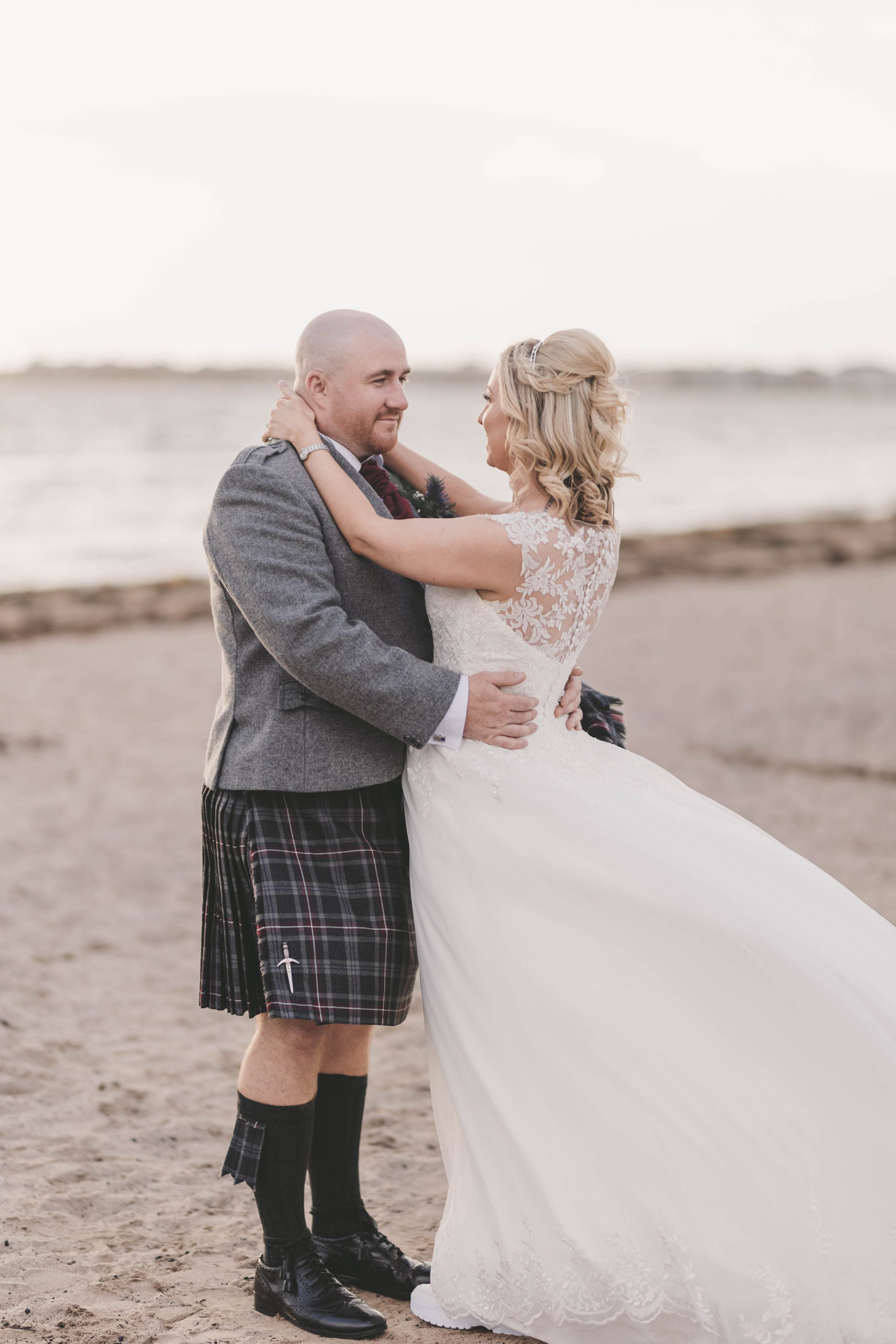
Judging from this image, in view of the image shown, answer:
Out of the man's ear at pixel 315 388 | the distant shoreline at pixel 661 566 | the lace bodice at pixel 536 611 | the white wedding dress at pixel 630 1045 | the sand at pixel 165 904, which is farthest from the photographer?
the distant shoreline at pixel 661 566

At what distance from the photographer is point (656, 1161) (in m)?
2.31

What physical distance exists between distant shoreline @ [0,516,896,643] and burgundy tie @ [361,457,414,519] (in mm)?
10361

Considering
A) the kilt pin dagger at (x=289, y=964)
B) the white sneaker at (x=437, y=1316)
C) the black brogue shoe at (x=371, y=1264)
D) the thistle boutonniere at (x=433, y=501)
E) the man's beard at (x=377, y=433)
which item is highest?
the man's beard at (x=377, y=433)

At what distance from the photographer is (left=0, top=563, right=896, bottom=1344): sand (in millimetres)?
2963

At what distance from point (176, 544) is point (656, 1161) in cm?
1795

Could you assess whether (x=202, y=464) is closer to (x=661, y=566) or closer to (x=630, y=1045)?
(x=661, y=566)

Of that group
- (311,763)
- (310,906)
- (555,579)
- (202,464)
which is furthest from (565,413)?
(202,464)

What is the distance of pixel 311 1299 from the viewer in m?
2.57

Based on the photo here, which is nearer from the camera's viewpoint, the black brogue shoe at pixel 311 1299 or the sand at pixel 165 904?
the black brogue shoe at pixel 311 1299

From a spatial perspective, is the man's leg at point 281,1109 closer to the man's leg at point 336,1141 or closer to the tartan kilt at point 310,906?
the tartan kilt at point 310,906

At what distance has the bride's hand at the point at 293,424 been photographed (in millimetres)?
2598

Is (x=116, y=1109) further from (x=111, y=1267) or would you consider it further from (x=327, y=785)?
(x=327, y=785)

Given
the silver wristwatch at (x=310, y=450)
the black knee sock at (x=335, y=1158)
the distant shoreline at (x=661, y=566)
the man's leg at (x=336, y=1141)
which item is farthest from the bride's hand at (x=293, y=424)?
the distant shoreline at (x=661, y=566)

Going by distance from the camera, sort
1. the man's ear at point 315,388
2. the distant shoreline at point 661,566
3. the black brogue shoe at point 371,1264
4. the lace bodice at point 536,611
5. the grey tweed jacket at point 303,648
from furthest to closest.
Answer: the distant shoreline at point 661,566
the black brogue shoe at point 371,1264
the man's ear at point 315,388
the lace bodice at point 536,611
the grey tweed jacket at point 303,648
